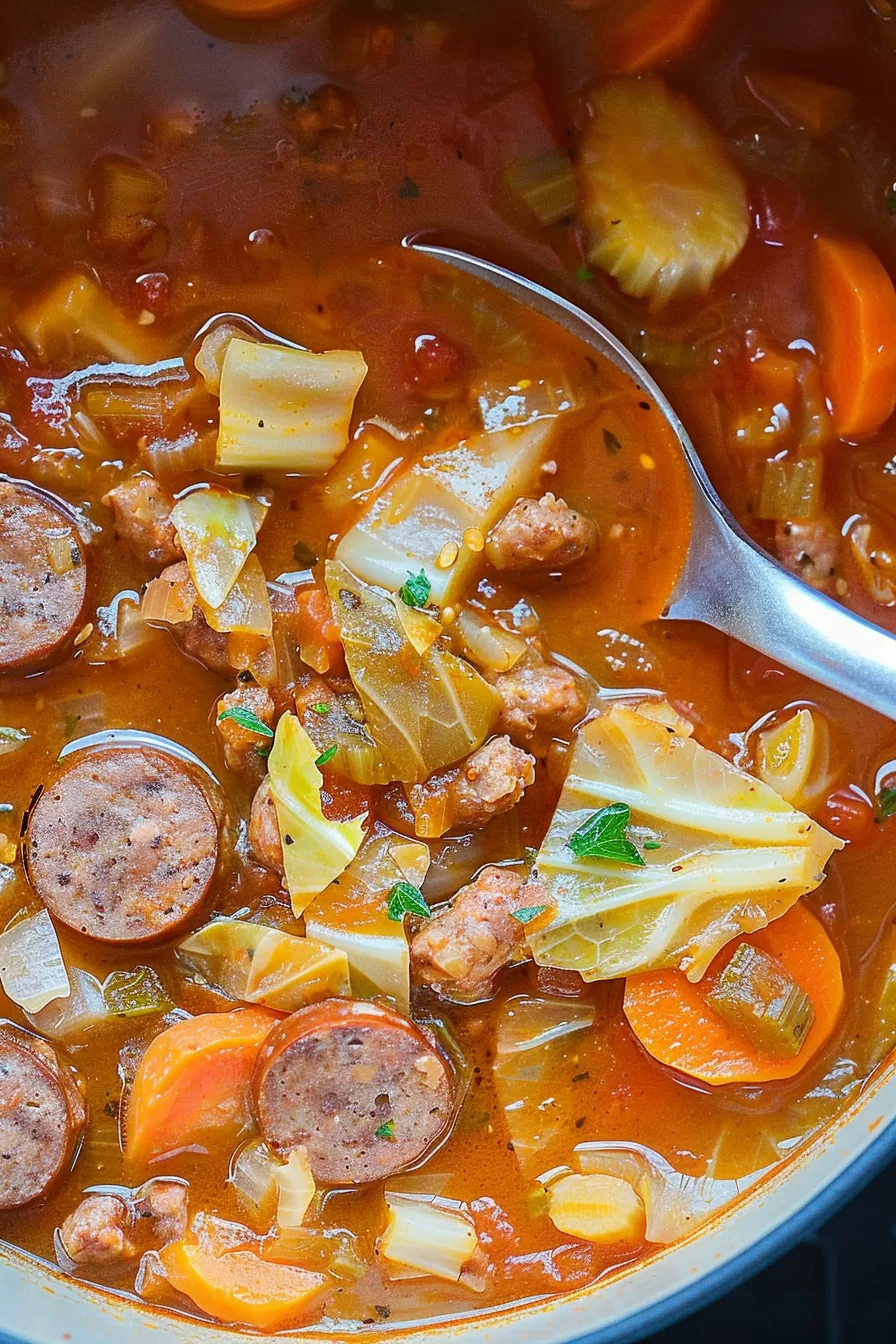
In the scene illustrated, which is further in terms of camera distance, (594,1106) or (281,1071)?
(594,1106)

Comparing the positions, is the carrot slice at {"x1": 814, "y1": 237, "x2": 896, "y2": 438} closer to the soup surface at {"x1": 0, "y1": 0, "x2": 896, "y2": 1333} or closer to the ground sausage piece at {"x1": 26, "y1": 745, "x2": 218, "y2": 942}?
the soup surface at {"x1": 0, "y1": 0, "x2": 896, "y2": 1333}

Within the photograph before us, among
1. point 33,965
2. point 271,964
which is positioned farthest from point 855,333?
point 33,965

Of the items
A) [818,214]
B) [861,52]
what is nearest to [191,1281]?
[818,214]

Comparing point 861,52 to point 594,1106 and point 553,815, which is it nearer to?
point 553,815

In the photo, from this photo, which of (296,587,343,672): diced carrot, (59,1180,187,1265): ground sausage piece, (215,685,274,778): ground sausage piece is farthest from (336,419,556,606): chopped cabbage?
(59,1180,187,1265): ground sausage piece

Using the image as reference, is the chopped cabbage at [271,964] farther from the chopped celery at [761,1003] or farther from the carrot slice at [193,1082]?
the chopped celery at [761,1003]
